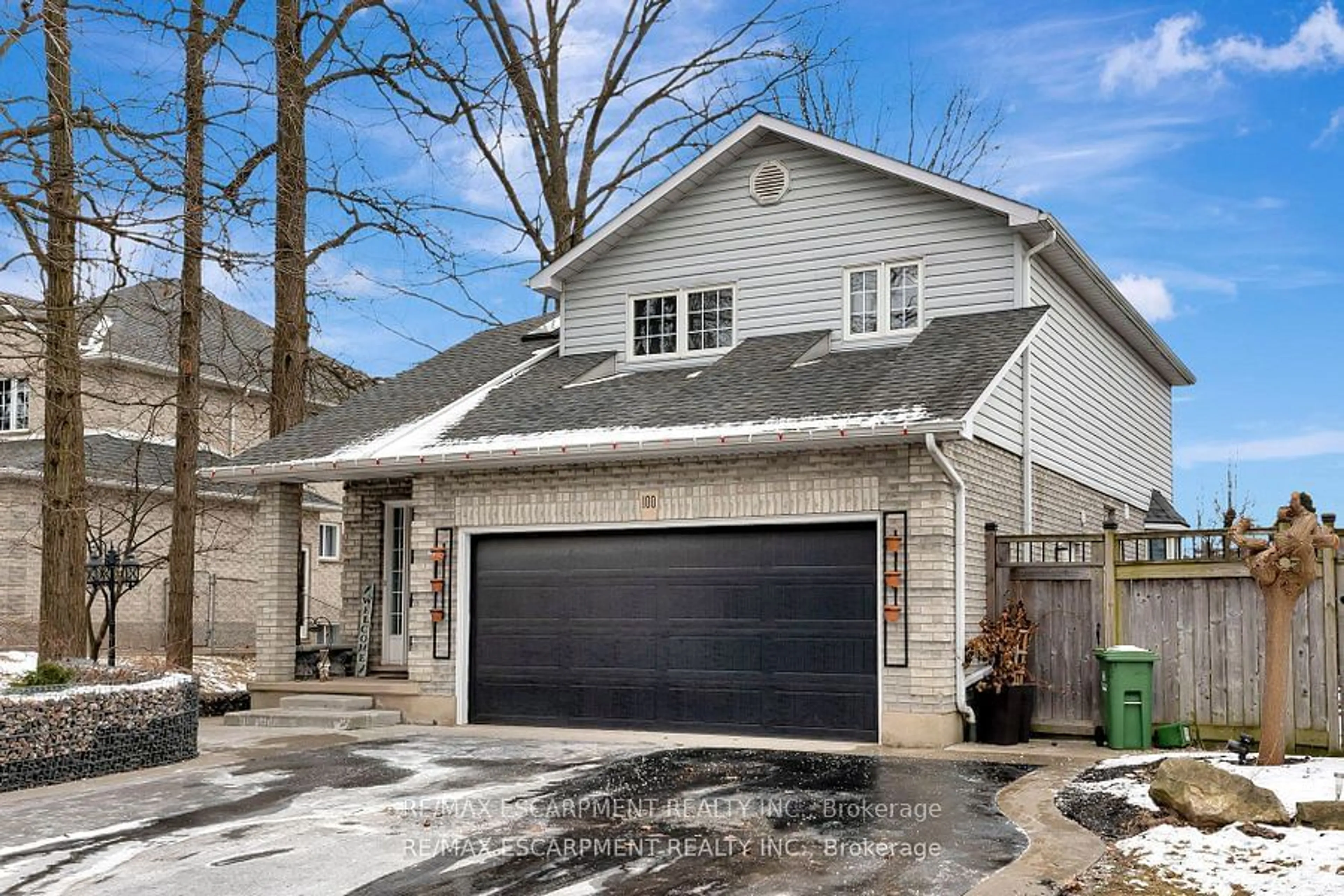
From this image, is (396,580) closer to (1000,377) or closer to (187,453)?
A: (187,453)

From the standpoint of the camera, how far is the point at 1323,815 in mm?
7684

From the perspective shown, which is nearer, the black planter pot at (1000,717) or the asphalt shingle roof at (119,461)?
the black planter pot at (1000,717)

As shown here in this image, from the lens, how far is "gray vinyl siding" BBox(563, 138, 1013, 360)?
15.8 m

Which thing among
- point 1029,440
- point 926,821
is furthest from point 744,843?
point 1029,440

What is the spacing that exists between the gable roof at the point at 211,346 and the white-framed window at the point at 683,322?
7.10 m

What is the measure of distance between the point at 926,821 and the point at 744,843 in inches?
58.5

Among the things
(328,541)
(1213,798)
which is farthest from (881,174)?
(328,541)

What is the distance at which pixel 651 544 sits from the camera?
568 inches

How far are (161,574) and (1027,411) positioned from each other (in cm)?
2072

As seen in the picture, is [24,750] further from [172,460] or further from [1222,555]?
[172,460]

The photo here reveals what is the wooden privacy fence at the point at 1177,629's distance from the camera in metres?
12.1

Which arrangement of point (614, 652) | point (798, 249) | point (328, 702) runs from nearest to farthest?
point (614, 652) < point (328, 702) < point (798, 249)

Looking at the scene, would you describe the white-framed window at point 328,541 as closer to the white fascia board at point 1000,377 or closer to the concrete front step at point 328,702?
the concrete front step at point 328,702

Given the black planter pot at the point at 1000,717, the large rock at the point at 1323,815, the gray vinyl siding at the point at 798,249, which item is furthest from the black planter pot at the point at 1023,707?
the large rock at the point at 1323,815
